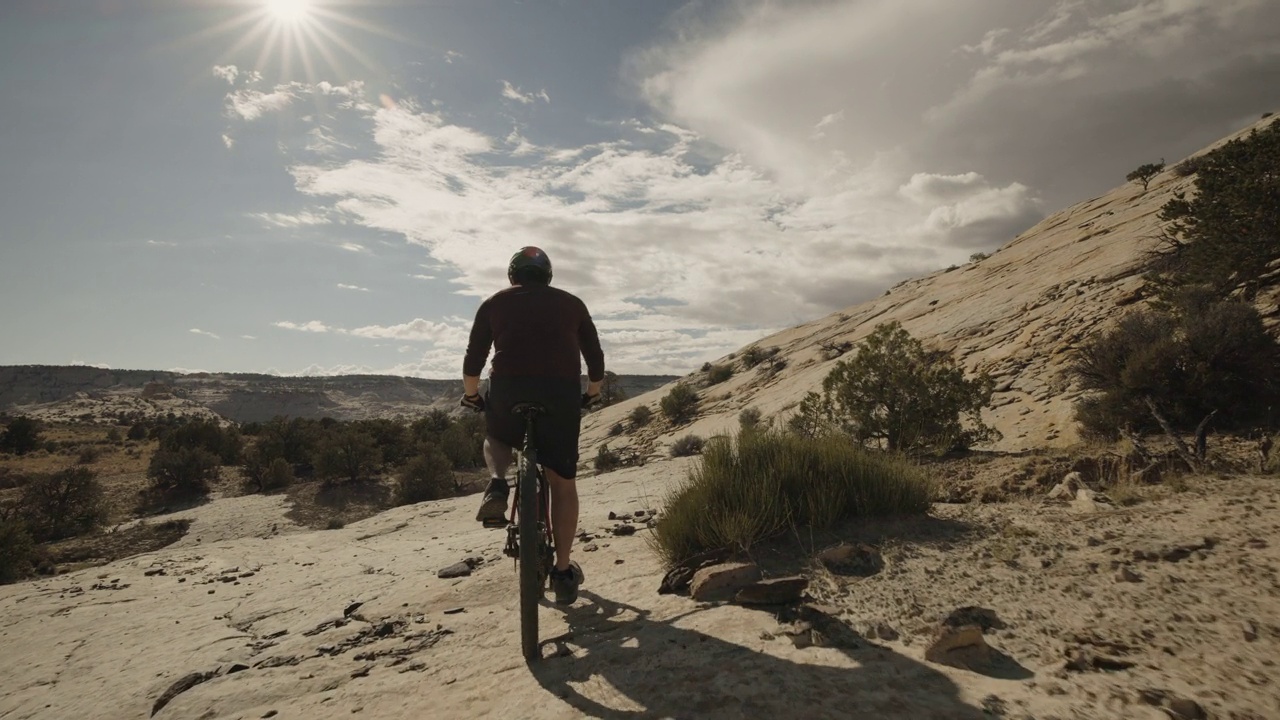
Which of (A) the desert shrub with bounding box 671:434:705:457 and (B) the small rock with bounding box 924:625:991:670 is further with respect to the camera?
(A) the desert shrub with bounding box 671:434:705:457

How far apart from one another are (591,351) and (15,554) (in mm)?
11875

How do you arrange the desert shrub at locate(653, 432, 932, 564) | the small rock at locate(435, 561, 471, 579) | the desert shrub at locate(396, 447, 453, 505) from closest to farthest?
the desert shrub at locate(653, 432, 932, 564) < the small rock at locate(435, 561, 471, 579) < the desert shrub at locate(396, 447, 453, 505)

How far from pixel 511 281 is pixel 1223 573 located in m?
4.02

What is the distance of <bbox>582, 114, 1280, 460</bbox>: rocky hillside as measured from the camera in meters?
9.05

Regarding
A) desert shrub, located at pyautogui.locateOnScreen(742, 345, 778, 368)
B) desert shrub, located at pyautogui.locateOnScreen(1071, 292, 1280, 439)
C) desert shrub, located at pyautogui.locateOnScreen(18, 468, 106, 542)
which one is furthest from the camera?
desert shrub, located at pyautogui.locateOnScreen(742, 345, 778, 368)

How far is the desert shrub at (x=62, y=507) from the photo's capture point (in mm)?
13203

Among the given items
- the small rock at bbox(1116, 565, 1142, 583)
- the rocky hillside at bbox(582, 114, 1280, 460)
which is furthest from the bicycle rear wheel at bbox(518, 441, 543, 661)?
the rocky hillside at bbox(582, 114, 1280, 460)

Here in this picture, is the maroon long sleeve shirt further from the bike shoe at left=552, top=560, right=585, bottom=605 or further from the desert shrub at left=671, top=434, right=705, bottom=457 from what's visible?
the desert shrub at left=671, top=434, right=705, bottom=457

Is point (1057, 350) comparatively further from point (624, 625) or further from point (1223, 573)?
point (624, 625)

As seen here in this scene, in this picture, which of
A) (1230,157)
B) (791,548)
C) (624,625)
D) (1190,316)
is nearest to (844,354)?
(1230,157)

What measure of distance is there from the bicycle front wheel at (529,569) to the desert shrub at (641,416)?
1881 centimetres

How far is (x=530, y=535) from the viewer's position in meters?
2.92

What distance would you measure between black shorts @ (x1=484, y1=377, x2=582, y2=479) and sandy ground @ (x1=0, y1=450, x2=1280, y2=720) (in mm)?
982

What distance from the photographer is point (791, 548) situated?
156 inches
